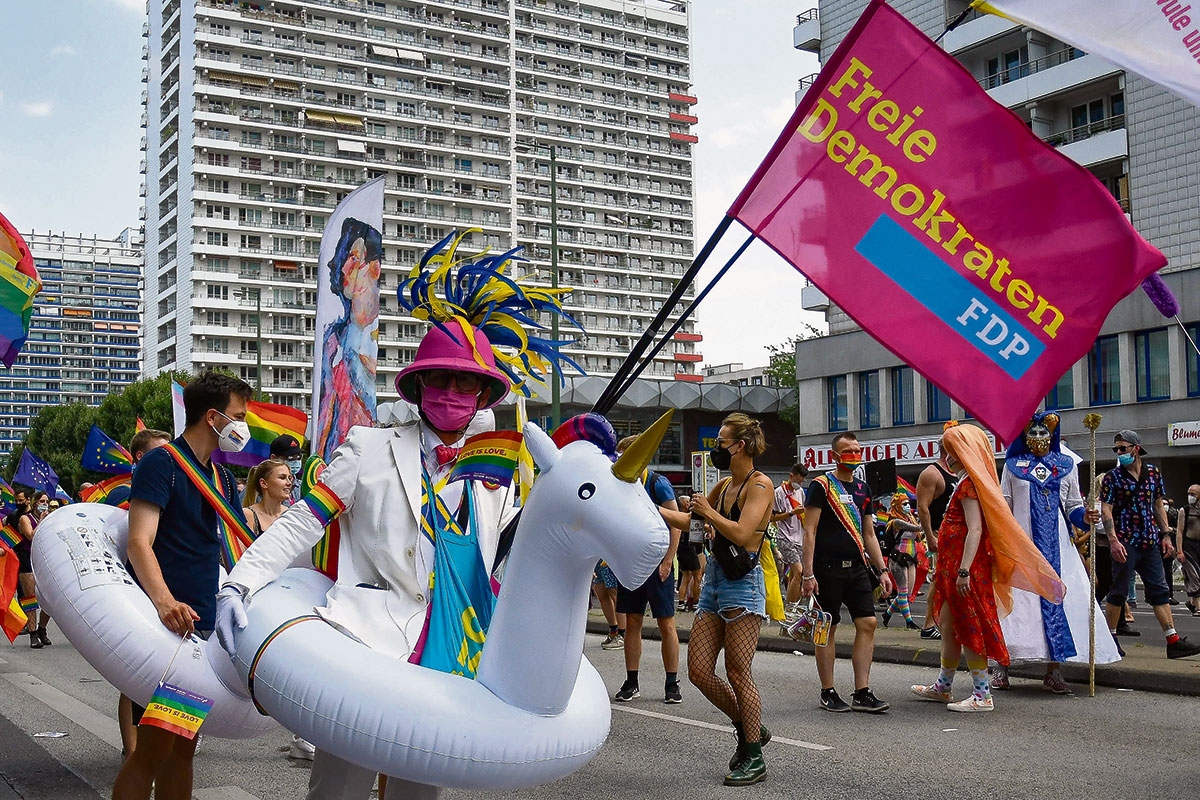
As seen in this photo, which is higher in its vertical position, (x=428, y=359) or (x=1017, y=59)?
(x=1017, y=59)

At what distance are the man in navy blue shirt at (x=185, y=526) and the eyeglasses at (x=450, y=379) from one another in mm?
1380

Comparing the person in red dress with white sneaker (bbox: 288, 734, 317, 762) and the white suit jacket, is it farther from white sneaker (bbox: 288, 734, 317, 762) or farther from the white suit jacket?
the white suit jacket

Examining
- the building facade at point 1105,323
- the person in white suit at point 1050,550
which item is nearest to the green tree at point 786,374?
the building facade at point 1105,323

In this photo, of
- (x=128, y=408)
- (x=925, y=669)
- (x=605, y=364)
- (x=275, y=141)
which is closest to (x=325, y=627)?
(x=925, y=669)

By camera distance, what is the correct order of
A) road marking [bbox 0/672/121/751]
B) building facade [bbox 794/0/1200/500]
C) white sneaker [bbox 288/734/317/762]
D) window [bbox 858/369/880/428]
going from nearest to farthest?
1. white sneaker [bbox 288/734/317/762]
2. road marking [bbox 0/672/121/751]
3. building facade [bbox 794/0/1200/500]
4. window [bbox 858/369/880/428]

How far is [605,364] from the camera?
114 m

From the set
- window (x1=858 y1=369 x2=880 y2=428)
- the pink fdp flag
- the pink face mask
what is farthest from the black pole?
window (x1=858 y1=369 x2=880 y2=428)

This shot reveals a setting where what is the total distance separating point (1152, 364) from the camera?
33.3 m

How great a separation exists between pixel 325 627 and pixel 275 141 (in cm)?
9772

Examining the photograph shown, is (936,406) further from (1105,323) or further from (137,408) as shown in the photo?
(137,408)

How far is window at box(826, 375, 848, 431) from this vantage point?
1705 inches

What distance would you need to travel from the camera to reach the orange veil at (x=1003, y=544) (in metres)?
8.36

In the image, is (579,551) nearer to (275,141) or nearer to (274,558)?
(274,558)

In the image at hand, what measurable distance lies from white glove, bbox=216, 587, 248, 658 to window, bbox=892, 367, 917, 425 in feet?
125
